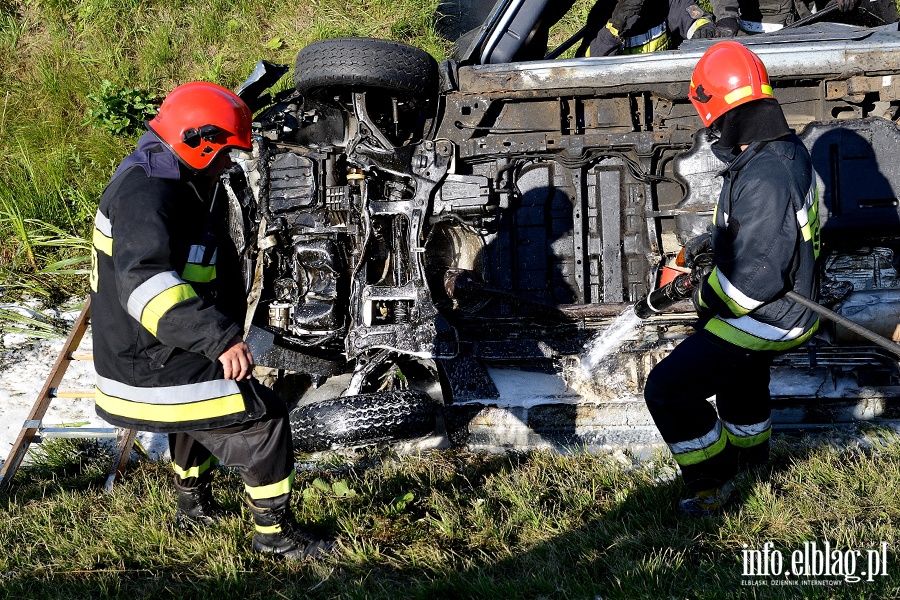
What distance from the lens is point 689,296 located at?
11.1 ft

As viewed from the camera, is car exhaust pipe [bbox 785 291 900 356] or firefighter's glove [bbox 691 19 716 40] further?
firefighter's glove [bbox 691 19 716 40]

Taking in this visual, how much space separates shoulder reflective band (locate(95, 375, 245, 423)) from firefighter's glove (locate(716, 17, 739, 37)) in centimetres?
436

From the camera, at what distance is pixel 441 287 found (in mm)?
4551

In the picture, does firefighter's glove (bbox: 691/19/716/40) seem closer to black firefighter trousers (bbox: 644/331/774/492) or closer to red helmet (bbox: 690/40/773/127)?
red helmet (bbox: 690/40/773/127)

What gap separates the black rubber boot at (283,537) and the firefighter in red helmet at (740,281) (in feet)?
4.83

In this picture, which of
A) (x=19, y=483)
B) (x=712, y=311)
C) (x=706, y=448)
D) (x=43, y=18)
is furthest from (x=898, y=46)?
(x=43, y=18)

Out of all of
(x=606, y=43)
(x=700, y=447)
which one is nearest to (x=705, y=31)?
(x=606, y=43)

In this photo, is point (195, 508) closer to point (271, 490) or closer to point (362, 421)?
point (271, 490)

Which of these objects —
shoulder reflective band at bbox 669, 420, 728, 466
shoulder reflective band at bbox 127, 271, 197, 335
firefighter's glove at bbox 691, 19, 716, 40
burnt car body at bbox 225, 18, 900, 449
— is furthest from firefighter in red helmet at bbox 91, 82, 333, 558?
firefighter's glove at bbox 691, 19, 716, 40

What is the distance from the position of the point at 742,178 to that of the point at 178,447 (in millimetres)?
2514

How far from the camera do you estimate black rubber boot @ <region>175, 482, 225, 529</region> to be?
10.9 ft

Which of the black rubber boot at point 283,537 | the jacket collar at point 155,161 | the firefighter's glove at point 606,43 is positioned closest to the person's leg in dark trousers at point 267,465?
the black rubber boot at point 283,537

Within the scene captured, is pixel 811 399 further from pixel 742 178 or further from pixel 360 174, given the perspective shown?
pixel 360 174

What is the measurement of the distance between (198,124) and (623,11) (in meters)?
4.60
